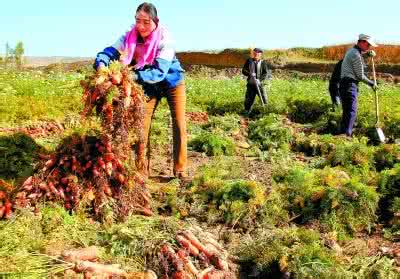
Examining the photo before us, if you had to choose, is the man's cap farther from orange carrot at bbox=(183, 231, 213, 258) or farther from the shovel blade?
orange carrot at bbox=(183, 231, 213, 258)

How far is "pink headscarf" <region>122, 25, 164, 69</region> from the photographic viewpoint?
569 centimetres

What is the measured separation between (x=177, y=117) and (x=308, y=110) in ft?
23.2

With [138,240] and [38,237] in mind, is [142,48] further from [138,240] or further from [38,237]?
[38,237]

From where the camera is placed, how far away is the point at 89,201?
502 cm

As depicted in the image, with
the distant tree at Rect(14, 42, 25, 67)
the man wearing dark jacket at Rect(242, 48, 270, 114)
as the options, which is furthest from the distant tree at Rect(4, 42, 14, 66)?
the man wearing dark jacket at Rect(242, 48, 270, 114)

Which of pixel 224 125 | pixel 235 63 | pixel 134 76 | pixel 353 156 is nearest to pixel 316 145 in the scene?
pixel 353 156

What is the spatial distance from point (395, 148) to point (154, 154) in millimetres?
3508

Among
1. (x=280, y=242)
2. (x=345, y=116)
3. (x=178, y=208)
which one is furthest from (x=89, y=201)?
(x=345, y=116)

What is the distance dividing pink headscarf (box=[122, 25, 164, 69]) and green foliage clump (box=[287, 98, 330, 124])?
24.3ft

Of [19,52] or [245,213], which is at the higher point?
[19,52]

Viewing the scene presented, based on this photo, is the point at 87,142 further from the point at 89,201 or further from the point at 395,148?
the point at 395,148

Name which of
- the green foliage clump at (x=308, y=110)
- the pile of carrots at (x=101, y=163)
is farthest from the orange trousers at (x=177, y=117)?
the green foliage clump at (x=308, y=110)

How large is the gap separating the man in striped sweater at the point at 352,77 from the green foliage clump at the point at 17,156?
216 inches

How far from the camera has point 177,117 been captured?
6.55 metres
